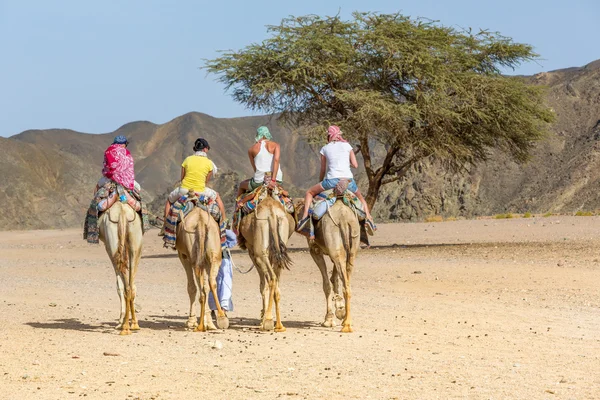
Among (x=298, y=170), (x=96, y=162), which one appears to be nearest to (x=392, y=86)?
(x=96, y=162)

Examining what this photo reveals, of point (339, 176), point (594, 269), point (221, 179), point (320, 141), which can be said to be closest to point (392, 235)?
point (320, 141)

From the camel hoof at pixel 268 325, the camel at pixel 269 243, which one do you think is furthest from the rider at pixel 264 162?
the camel hoof at pixel 268 325

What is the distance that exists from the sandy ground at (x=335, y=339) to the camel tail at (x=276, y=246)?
0.97 metres

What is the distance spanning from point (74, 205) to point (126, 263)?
104 m

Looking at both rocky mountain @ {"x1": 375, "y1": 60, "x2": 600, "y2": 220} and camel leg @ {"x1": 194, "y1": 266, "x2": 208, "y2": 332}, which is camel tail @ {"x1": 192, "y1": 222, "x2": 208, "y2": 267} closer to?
camel leg @ {"x1": 194, "y1": 266, "x2": 208, "y2": 332}

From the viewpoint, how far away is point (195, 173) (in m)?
14.1

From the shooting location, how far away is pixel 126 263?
13.9 m

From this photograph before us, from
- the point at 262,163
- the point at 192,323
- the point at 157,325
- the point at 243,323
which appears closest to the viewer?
the point at 192,323

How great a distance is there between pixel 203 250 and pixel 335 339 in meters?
2.21

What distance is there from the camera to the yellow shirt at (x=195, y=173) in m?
14.0

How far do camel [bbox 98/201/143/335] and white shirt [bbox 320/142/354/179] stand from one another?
2798mm

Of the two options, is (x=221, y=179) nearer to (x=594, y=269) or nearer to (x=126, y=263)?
(x=594, y=269)

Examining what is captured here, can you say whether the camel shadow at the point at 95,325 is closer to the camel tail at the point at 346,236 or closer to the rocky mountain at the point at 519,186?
the camel tail at the point at 346,236

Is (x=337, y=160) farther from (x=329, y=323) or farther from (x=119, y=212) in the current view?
(x=119, y=212)
